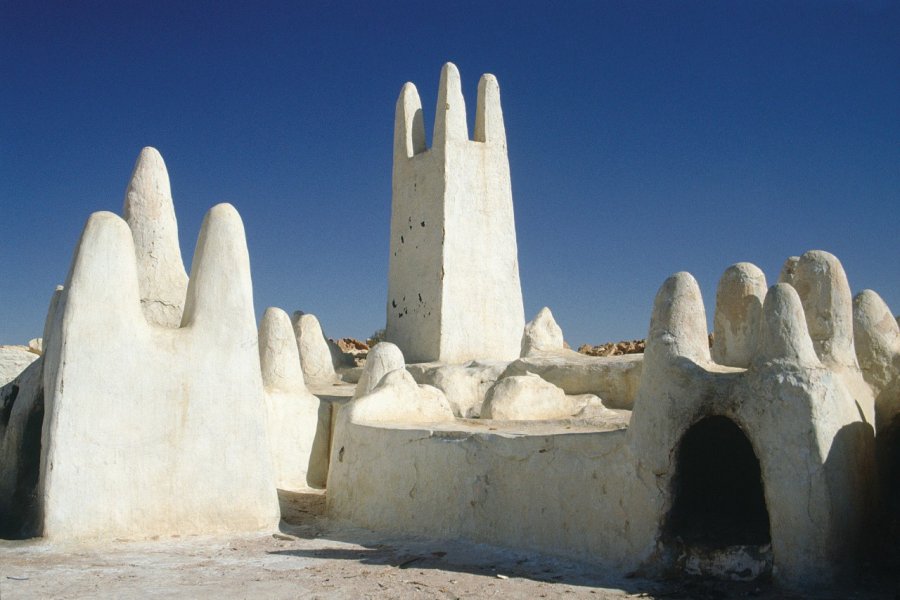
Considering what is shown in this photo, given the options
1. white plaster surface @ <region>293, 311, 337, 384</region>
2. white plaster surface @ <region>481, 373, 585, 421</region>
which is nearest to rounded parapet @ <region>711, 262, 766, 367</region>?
white plaster surface @ <region>481, 373, 585, 421</region>

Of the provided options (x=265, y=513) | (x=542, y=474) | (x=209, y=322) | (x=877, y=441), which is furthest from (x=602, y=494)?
(x=209, y=322)

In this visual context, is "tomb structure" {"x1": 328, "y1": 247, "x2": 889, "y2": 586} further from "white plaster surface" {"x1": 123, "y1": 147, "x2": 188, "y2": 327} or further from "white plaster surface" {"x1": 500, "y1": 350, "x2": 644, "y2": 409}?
"white plaster surface" {"x1": 500, "y1": 350, "x2": 644, "y2": 409}

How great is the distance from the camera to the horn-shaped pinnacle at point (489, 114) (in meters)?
15.5

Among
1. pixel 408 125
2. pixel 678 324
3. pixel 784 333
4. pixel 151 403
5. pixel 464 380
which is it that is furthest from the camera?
pixel 408 125

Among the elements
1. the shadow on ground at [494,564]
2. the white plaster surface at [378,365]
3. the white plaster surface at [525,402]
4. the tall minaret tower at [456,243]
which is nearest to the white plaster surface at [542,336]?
the tall minaret tower at [456,243]

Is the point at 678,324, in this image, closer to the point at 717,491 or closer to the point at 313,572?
the point at 717,491

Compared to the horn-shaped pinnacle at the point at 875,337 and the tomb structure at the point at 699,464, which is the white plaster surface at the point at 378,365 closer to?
the tomb structure at the point at 699,464

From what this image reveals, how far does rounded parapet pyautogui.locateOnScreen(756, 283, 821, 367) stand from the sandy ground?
5.41 feet

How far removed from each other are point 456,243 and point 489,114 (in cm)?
238

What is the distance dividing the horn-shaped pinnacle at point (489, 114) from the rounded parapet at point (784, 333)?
29.6 feet

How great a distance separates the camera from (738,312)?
27.5 feet

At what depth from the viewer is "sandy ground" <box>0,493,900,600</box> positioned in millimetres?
6859

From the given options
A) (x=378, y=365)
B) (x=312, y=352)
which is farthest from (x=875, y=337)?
(x=312, y=352)

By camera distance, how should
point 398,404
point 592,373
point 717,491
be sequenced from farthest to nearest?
point 592,373, point 398,404, point 717,491
